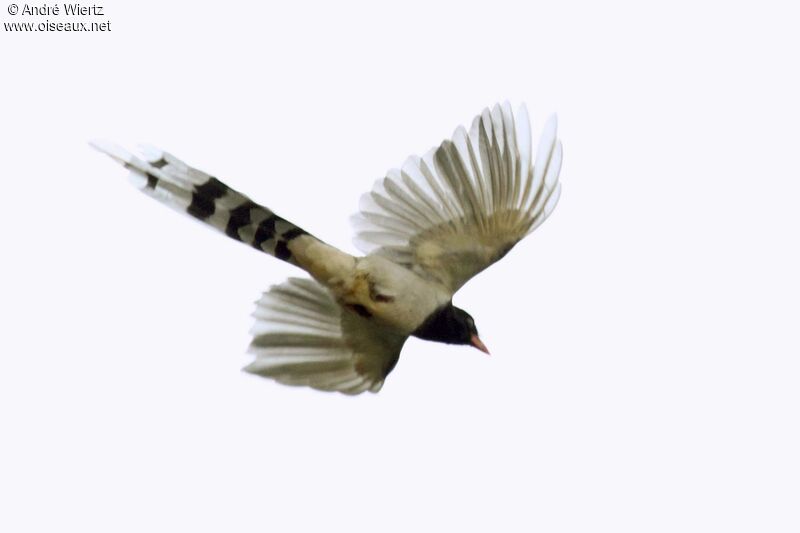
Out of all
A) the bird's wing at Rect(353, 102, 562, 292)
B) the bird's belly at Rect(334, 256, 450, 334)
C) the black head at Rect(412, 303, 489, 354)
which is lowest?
the black head at Rect(412, 303, 489, 354)

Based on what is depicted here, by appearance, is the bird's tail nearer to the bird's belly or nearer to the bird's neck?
the bird's belly

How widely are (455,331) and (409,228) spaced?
509 millimetres

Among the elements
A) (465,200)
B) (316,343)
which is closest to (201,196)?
(316,343)

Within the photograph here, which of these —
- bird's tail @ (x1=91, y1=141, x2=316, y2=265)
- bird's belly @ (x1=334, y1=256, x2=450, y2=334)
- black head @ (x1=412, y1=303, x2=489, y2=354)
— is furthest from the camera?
black head @ (x1=412, y1=303, x2=489, y2=354)

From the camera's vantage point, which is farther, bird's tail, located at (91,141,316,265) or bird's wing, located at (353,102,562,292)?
bird's wing, located at (353,102,562,292)

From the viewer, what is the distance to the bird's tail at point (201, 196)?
31.0 ft

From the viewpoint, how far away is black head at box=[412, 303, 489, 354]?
381 inches

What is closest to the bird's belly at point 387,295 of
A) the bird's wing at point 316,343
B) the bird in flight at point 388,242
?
the bird in flight at point 388,242

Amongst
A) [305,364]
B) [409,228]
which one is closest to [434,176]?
[409,228]

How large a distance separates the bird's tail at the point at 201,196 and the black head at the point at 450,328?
708 millimetres

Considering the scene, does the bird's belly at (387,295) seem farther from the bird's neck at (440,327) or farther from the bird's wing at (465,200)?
the bird's wing at (465,200)

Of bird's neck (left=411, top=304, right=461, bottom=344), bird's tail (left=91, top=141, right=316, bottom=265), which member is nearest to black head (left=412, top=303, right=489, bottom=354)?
bird's neck (left=411, top=304, right=461, bottom=344)

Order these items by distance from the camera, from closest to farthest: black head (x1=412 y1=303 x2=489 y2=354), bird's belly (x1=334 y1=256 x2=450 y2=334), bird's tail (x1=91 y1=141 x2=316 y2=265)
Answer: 1. bird's tail (x1=91 y1=141 x2=316 y2=265)
2. bird's belly (x1=334 y1=256 x2=450 y2=334)
3. black head (x1=412 y1=303 x2=489 y2=354)

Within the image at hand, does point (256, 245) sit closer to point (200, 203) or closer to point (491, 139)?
point (200, 203)
